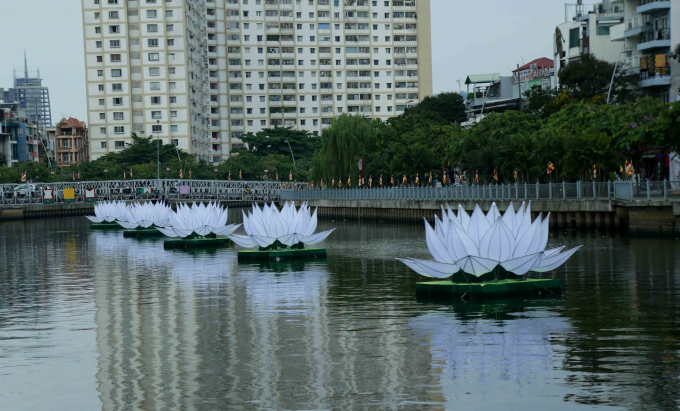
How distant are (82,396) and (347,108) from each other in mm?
171944

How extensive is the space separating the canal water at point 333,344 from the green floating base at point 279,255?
4.37m

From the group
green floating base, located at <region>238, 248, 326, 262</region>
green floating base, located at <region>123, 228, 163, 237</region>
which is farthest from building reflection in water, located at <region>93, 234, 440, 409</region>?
green floating base, located at <region>123, 228, 163, 237</region>

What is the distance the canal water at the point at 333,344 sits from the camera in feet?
40.5

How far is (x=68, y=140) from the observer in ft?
636

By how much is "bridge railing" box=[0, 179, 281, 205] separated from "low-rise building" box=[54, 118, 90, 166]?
5582cm

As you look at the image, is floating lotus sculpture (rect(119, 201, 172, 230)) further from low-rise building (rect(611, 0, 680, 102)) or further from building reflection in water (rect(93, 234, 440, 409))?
low-rise building (rect(611, 0, 680, 102))

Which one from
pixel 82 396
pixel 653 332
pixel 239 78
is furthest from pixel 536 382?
pixel 239 78

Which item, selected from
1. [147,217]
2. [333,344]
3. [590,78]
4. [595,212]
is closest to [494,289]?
[333,344]

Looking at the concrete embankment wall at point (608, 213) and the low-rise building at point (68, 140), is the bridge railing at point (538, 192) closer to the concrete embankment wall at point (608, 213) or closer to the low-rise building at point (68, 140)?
the concrete embankment wall at point (608, 213)

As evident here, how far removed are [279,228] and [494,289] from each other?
591 inches

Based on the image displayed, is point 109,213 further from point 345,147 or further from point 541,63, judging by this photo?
point 541,63

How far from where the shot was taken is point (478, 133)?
71250 millimetres

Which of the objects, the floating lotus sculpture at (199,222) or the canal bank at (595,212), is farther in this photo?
the floating lotus sculpture at (199,222)

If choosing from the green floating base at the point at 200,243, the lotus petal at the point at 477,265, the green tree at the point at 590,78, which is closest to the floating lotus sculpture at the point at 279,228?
the green floating base at the point at 200,243
